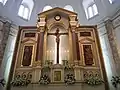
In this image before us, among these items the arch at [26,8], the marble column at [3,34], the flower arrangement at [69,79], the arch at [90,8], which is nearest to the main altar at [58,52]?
the flower arrangement at [69,79]

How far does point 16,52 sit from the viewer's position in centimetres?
956

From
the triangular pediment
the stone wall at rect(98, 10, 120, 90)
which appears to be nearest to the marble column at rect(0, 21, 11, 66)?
the triangular pediment

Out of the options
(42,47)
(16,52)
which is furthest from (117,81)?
(16,52)

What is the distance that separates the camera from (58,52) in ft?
31.7

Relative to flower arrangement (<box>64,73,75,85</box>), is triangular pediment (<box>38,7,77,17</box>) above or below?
above

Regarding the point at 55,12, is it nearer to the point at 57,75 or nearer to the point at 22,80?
the point at 57,75

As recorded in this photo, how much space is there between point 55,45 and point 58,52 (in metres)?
0.65

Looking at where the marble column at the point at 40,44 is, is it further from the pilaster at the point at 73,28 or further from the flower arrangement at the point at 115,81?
the flower arrangement at the point at 115,81

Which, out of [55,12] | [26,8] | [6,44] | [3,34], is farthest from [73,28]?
[26,8]

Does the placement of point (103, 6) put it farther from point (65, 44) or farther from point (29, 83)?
→ point (29, 83)

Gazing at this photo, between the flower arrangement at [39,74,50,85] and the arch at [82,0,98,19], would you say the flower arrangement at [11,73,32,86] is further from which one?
the arch at [82,0,98,19]

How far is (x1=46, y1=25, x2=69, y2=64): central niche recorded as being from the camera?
966 centimetres

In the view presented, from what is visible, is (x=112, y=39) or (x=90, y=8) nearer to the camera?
(x=112, y=39)

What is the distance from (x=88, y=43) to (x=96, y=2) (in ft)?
16.1
